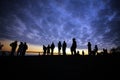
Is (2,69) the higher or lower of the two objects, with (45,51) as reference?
lower

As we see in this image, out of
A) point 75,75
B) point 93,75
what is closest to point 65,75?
point 75,75

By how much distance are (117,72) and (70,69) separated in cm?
448

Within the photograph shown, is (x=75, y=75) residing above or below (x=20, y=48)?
A: below

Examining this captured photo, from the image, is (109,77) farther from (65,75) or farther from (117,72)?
(65,75)

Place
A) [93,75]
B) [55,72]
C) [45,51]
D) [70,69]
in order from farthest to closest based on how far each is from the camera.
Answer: [45,51] → [70,69] → [55,72] → [93,75]

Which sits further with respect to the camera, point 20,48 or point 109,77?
point 20,48

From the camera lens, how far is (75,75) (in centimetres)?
909

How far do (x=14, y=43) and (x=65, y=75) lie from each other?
40.3 feet

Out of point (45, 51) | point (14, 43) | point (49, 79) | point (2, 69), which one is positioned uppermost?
point (14, 43)

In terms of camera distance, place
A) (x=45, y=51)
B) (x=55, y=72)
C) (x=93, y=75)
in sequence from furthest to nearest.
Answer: (x=45, y=51)
(x=55, y=72)
(x=93, y=75)

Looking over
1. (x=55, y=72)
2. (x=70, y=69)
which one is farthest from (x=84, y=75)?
(x=55, y=72)

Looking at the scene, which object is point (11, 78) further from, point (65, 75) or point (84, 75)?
point (84, 75)

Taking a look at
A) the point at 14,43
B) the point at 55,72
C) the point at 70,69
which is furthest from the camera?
the point at 14,43

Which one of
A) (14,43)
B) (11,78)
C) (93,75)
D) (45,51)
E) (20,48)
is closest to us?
(11,78)
